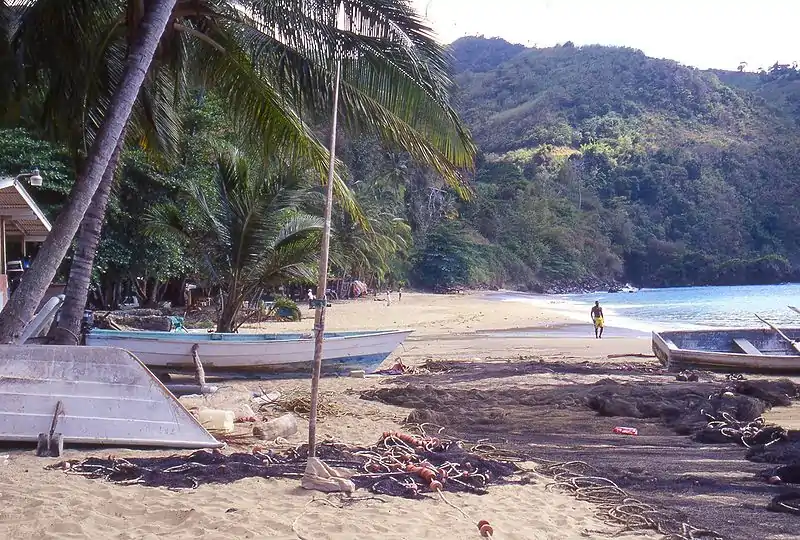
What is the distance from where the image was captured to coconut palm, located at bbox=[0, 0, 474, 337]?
7.89 m

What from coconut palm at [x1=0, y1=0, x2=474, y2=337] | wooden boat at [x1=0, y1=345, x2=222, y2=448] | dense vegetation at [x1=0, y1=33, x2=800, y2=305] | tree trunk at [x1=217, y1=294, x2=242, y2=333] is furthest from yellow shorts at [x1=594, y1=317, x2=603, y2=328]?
wooden boat at [x1=0, y1=345, x2=222, y2=448]

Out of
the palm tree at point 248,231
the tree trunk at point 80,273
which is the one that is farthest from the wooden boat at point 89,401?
the palm tree at point 248,231

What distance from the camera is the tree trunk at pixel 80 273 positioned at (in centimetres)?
726

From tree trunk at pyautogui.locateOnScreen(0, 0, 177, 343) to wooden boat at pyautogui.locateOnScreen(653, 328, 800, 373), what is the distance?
10777mm

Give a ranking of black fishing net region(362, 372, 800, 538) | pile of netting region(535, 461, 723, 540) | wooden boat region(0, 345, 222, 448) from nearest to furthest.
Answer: pile of netting region(535, 461, 723, 540) → black fishing net region(362, 372, 800, 538) → wooden boat region(0, 345, 222, 448)

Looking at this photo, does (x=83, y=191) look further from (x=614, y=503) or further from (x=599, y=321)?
(x=599, y=321)

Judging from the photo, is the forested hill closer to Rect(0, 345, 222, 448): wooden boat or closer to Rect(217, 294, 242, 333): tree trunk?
Rect(217, 294, 242, 333): tree trunk

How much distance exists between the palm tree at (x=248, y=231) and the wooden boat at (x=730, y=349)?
7114mm

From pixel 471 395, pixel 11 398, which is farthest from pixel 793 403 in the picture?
pixel 11 398

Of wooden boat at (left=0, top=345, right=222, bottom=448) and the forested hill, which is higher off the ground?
the forested hill

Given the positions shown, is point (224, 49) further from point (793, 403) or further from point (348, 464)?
point (793, 403)

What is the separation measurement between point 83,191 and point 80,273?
1.19 metres

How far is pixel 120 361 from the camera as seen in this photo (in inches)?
249

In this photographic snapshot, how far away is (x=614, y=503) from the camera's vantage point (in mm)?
5375
